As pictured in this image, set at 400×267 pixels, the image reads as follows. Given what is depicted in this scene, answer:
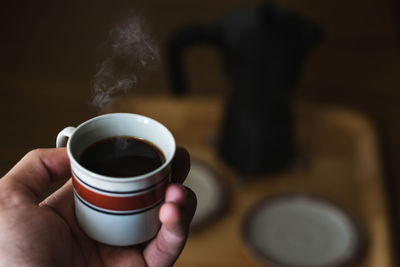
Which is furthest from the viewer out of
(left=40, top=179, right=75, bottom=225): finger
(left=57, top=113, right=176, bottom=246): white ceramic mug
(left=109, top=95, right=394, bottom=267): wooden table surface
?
(left=109, top=95, right=394, bottom=267): wooden table surface

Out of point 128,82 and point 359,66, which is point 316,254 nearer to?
point 128,82

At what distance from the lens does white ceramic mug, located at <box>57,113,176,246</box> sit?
21.1 inches

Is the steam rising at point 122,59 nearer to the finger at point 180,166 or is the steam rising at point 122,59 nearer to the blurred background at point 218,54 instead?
the finger at point 180,166

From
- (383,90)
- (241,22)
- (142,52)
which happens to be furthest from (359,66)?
(142,52)

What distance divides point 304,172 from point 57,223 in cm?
91

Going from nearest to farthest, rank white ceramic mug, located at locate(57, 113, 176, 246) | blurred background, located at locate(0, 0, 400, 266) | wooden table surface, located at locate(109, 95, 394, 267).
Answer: white ceramic mug, located at locate(57, 113, 176, 246) < wooden table surface, located at locate(109, 95, 394, 267) < blurred background, located at locate(0, 0, 400, 266)

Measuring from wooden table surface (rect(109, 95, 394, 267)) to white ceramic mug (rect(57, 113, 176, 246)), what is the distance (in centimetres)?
61

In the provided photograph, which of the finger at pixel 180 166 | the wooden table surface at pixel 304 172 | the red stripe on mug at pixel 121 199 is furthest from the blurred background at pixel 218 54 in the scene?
the red stripe on mug at pixel 121 199

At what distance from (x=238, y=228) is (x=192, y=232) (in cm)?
11

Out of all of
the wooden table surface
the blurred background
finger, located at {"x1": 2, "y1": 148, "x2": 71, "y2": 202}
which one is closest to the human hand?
finger, located at {"x1": 2, "y1": 148, "x2": 71, "y2": 202}

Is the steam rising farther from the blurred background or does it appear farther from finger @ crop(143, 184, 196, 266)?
the blurred background

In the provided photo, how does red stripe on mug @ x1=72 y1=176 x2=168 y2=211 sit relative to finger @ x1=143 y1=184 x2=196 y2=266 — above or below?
above

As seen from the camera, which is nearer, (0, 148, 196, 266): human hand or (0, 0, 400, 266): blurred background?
(0, 148, 196, 266): human hand

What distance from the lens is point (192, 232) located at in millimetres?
Result: 1215
